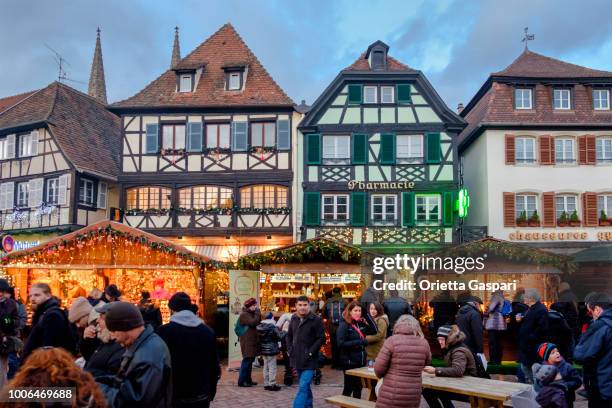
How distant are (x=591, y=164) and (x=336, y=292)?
14951mm

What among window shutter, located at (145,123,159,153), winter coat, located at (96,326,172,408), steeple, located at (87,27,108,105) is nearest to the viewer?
Result: winter coat, located at (96,326,172,408)

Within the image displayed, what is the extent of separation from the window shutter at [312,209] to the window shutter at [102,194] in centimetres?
892

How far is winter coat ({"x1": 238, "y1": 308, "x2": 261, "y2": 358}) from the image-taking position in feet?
35.1

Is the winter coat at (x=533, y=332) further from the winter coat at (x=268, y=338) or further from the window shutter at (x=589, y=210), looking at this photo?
the window shutter at (x=589, y=210)

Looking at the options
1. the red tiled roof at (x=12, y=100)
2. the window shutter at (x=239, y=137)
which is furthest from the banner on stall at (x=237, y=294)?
the red tiled roof at (x=12, y=100)

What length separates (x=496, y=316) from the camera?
1171 cm

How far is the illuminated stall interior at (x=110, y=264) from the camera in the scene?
1422cm

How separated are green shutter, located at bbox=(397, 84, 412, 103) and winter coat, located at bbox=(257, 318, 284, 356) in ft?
48.9

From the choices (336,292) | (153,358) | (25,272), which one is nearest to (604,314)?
(153,358)

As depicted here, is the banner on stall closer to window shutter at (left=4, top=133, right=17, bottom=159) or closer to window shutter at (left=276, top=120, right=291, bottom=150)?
window shutter at (left=276, top=120, right=291, bottom=150)

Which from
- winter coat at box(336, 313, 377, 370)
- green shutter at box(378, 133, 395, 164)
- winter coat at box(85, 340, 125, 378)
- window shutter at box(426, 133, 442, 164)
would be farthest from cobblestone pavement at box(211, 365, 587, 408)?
window shutter at box(426, 133, 442, 164)

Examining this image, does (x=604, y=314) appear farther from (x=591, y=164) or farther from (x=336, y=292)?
(x=591, y=164)

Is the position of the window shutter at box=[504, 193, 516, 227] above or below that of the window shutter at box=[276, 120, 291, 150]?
below

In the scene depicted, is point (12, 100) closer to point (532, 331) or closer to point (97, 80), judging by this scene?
point (97, 80)
